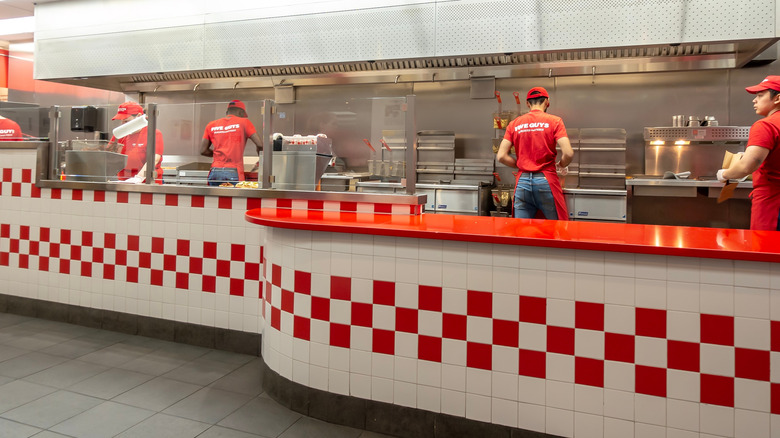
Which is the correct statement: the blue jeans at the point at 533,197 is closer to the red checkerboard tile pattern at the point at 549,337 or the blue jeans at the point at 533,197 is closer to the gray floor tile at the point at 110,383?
the red checkerboard tile pattern at the point at 549,337

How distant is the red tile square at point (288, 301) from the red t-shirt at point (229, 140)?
50.3 inches

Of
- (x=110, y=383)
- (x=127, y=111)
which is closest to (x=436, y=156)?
(x=127, y=111)

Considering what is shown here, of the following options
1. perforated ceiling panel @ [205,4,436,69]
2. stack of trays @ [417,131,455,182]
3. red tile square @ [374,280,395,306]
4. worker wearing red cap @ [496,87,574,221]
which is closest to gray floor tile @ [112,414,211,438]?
red tile square @ [374,280,395,306]

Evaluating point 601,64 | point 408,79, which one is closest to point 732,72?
point 601,64

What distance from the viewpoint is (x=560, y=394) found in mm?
1832

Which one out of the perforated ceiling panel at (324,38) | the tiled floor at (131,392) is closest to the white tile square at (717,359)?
the tiled floor at (131,392)

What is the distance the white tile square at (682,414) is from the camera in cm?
169

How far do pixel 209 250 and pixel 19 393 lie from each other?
1169 millimetres

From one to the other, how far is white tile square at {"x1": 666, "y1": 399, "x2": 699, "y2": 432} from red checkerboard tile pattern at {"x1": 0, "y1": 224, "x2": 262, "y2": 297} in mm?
2170

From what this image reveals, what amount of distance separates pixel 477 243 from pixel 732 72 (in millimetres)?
4760

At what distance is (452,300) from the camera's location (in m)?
1.98

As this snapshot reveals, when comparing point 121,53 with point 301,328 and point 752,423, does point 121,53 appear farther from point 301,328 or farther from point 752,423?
point 752,423

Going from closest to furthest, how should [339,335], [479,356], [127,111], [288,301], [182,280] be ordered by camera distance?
[479,356], [339,335], [288,301], [182,280], [127,111]

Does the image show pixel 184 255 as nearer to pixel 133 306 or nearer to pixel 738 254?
pixel 133 306
